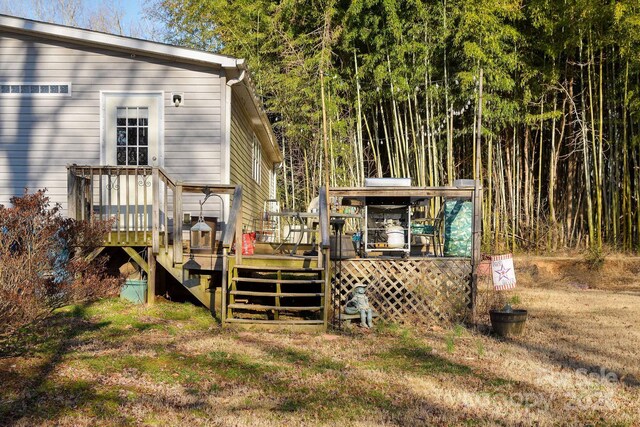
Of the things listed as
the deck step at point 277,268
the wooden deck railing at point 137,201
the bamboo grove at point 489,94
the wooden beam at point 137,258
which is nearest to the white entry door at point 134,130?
the wooden deck railing at point 137,201

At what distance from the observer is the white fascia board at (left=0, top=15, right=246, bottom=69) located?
806 centimetres

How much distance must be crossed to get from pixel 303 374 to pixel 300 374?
3 cm

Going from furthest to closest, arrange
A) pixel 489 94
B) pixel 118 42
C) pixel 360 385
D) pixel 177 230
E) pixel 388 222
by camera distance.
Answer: pixel 489 94, pixel 118 42, pixel 388 222, pixel 177 230, pixel 360 385

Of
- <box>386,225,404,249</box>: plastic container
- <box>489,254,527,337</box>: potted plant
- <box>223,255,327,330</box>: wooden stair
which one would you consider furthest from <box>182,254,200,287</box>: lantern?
<box>489,254,527,337</box>: potted plant

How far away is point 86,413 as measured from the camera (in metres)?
3.60

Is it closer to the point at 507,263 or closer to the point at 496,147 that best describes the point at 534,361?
the point at 507,263

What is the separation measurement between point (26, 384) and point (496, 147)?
453 inches

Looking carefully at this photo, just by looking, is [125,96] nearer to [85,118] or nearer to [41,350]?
[85,118]

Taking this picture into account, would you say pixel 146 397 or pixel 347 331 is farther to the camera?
pixel 347 331

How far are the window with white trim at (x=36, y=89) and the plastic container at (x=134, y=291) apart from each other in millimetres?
3044

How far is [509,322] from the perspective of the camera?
6.17m

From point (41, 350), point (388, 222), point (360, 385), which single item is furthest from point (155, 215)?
point (360, 385)

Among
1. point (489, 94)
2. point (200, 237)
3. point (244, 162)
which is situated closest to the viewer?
point (200, 237)

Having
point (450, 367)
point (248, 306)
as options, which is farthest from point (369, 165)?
point (450, 367)
